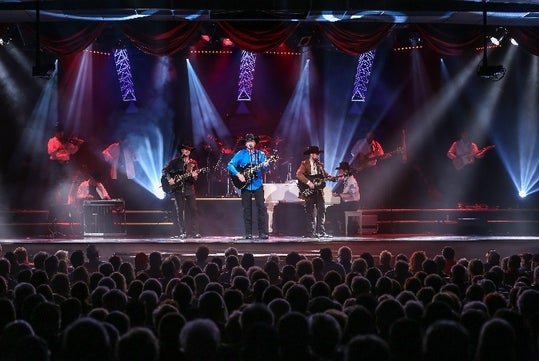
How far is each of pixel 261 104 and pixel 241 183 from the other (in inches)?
267

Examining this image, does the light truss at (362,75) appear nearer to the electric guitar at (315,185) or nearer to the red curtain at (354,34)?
the electric guitar at (315,185)

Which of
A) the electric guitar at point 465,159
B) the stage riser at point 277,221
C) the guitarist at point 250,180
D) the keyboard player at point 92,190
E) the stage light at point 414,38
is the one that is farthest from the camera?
the electric guitar at point 465,159

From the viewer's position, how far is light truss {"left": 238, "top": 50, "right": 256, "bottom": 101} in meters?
20.6

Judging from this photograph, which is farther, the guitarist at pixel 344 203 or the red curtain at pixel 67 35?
the guitarist at pixel 344 203

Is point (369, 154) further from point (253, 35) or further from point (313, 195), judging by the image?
point (253, 35)

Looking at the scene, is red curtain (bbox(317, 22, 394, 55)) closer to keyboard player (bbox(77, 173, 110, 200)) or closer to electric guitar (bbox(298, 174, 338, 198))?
electric guitar (bbox(298, 174, 338, 198))

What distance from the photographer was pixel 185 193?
15.9m

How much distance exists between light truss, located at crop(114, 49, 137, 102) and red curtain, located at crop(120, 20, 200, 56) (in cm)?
656

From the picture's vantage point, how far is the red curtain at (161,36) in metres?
13.7

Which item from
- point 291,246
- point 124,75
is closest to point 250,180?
point 291,246

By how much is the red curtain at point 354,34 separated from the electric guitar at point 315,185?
3.06m

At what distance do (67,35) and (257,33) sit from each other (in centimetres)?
364

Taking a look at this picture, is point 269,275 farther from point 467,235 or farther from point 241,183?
point 467,235

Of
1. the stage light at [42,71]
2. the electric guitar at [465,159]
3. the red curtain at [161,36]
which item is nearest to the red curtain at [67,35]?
the stage light at [42,71]
